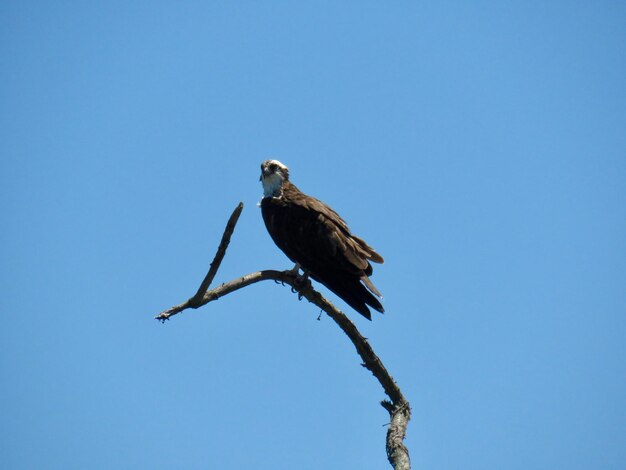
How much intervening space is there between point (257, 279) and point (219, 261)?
3.59 ft

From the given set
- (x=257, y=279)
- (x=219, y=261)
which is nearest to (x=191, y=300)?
(x=219, y=261)

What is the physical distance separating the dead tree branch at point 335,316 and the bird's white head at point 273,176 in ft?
5.29

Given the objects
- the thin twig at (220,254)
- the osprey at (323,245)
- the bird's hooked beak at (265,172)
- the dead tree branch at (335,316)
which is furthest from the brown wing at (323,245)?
the thin twig at (220,254)

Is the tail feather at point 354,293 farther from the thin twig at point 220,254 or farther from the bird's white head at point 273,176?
the thin twig at point 220,254

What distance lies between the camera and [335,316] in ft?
22.8

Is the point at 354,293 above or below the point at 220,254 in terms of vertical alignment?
above

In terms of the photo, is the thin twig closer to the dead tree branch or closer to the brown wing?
the dead tree branch

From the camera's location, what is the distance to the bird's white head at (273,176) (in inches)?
350

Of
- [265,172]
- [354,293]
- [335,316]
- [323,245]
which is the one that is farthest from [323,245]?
[265,172]

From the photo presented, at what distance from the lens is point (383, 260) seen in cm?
804

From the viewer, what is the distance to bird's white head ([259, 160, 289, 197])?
29.1 feet

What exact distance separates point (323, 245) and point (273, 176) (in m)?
1.63

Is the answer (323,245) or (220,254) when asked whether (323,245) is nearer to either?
(323,245)

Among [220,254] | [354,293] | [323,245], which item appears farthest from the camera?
[323,245]
